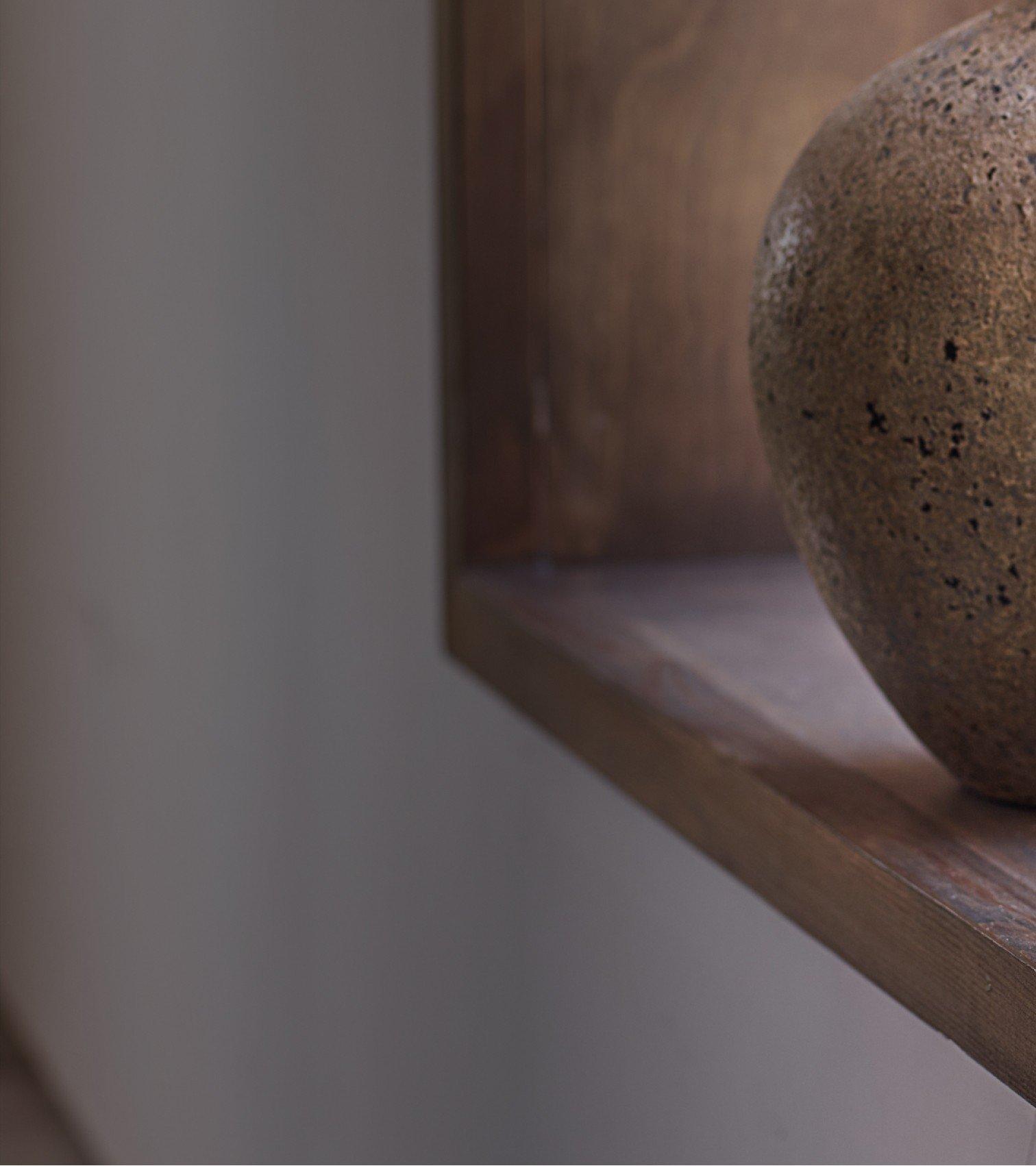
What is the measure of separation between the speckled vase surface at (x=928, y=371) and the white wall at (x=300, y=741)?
0.14 metres

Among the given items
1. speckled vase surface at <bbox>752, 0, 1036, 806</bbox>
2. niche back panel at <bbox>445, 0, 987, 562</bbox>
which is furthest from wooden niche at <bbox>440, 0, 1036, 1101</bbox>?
speckled vase surface at <bbox>752, 0, 1036, 806</bbox>

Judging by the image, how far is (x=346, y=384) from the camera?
1.17 m

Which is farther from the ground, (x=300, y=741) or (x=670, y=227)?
(x=670, y=227)

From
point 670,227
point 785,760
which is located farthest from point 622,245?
point 785,760

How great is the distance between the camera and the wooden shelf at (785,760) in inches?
20.0

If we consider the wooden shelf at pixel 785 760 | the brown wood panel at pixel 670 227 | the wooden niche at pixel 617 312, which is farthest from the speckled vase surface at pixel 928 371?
the brown wood panel at pixel 670 227

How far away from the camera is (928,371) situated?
0.50m

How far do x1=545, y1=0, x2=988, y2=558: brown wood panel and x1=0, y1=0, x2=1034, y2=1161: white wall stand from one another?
11 cm

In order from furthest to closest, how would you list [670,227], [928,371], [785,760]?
[670,227], [785,760], [928,371]

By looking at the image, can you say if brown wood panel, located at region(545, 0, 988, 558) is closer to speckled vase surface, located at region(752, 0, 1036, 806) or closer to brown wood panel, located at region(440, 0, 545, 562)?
brown wood panel, located at region(440, 0, 545, 562)

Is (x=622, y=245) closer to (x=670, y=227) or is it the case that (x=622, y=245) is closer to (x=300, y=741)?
(x=670, y=227)

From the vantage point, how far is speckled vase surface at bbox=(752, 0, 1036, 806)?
1.63ft

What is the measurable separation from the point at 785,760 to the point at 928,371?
21 centimetres

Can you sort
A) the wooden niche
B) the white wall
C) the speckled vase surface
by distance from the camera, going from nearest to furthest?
the speckled vase surface
the white wall
the wooden niche
